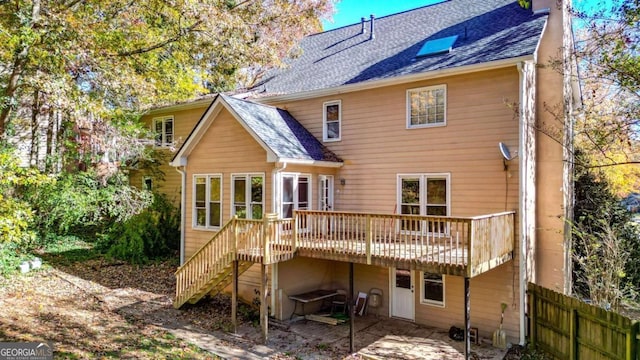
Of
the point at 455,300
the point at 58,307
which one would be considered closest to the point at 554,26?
the point at 455,300

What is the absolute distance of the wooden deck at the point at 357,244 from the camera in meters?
8.74

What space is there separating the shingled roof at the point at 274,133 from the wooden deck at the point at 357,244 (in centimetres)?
205

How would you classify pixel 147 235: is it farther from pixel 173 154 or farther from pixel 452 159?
pixel 452 159

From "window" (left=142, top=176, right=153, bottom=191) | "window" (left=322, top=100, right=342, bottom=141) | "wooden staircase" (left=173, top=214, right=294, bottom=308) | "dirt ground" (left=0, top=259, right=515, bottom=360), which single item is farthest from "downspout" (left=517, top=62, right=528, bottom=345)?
"window" (left=142, top=176, right=153, bottom=191)

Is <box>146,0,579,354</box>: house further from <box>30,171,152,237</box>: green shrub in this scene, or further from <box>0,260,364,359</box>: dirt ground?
<box>30,171,152,237</box>: green shrub

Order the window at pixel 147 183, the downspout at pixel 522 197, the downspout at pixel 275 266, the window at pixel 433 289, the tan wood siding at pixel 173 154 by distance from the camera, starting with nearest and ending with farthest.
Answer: the downspout at pixel 522 197
the window at pixel 433 289
the downspout at pixel 275 266
the tan wood siding at pixel 173 154
the window at pixel 147 183

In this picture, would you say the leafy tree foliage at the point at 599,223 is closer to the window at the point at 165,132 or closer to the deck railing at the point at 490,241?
the deck railing at the point at 490,241

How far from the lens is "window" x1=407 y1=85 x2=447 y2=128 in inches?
462

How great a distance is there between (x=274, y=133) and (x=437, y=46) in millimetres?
5937

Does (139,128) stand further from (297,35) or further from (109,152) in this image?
(297,35)

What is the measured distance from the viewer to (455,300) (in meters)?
11.3

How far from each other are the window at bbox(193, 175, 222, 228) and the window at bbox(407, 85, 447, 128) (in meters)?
6.63

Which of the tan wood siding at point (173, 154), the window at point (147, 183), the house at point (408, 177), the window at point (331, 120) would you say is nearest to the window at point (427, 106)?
the house at point (408, 177)

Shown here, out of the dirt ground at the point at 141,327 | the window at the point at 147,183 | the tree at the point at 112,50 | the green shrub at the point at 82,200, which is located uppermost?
the tree at the point at 112,50
